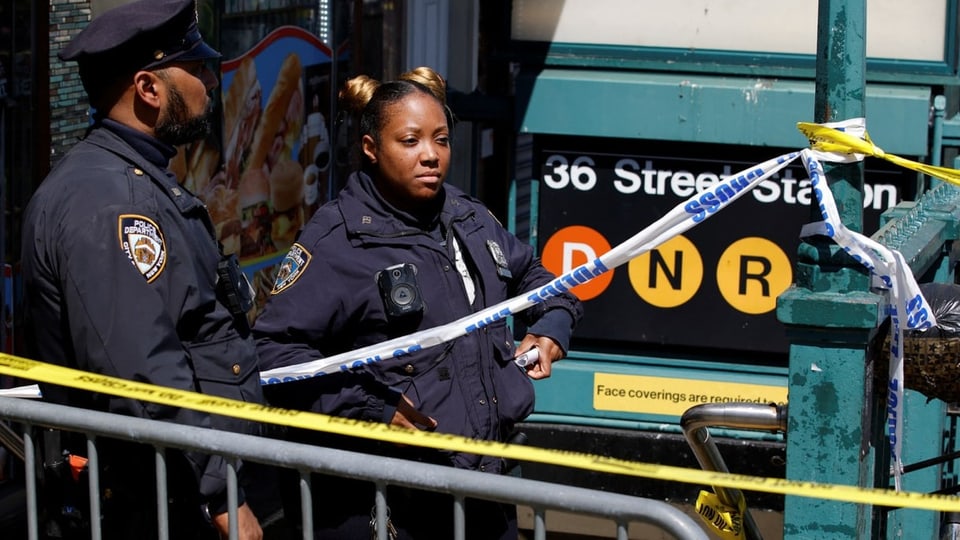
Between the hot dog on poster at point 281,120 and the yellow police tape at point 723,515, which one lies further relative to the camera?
the hot dog on poster at point 281,120

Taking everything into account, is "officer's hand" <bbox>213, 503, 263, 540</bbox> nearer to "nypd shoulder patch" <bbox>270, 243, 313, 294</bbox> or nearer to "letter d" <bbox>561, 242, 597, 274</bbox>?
"nypd shoulder patch" <bbox>270, 243, 313, 294</bbox>

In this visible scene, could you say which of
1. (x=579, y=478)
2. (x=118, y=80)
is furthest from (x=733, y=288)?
(x=118, y=80)

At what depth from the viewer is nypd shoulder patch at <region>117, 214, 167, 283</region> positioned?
9.45ft

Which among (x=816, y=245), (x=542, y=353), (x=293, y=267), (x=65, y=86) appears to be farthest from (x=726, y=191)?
(x=65, y=86)

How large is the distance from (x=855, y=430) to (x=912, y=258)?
0.71 metres

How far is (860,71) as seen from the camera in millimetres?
2949

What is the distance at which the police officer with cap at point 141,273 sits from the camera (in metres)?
2.86

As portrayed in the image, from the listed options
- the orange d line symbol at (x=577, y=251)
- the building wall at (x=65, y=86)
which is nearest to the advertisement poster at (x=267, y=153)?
the building wall at (x=65, y=86)

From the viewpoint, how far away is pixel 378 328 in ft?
11.6

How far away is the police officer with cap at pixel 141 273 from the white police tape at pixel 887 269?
128 centimetres

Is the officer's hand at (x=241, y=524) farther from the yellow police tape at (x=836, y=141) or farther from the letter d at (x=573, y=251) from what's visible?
the letter d at (x=573, y=251)

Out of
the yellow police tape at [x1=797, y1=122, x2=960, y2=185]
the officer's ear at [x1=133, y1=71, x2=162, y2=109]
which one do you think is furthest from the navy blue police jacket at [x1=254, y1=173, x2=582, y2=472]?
the yellow police tape at [x1=797, y1=122, x2=960, y2=185]

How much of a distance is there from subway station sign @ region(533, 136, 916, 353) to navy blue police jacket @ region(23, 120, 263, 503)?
308cm

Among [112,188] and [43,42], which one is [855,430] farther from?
[43,42]
